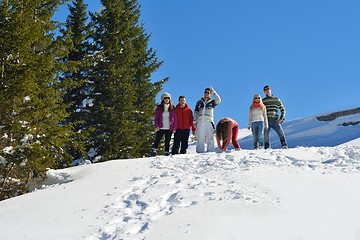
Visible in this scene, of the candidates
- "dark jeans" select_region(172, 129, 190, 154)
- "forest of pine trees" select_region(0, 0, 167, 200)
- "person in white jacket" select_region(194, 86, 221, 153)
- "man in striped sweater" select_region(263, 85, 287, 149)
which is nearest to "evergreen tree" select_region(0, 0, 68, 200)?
"forest of pine trees" select_region(0, 0, 167, 200)

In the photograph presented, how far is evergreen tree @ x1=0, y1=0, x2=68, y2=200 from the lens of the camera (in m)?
9.20

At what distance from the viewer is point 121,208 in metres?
6.36

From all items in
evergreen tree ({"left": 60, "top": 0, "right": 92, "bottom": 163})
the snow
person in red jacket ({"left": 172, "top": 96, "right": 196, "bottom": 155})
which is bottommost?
the snow

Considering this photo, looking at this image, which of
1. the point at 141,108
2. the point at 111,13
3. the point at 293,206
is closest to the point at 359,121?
the point at 141,108

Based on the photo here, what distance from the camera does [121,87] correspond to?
1661 cm

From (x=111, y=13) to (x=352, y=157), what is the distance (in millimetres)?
13678

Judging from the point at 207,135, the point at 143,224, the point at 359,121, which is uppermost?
the point at 359,121

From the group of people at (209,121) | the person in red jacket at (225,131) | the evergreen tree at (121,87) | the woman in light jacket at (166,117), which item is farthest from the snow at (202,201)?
the evergreen tree at (121,87)

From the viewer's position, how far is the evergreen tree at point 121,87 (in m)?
16.2

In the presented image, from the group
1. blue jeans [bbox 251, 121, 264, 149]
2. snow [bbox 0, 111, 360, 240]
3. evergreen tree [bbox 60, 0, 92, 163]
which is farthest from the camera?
evergreen tree [bbox 60, 0, 92, 163]

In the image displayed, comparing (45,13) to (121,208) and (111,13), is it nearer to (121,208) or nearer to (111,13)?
(111,13)

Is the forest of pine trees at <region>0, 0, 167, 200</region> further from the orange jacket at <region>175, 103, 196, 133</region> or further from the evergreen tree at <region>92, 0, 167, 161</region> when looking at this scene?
the orange jacket at <region>175, 103, 196, 133</region>

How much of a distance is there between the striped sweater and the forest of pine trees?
5556 millimetres

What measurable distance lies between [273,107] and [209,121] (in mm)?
2143
